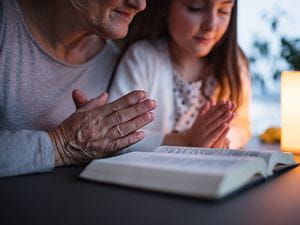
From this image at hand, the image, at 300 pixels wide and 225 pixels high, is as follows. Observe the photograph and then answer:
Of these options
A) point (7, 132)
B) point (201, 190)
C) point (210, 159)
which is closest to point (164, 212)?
point (201, 190)

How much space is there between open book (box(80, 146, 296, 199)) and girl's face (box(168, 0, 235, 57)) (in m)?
0.59

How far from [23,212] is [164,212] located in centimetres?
18

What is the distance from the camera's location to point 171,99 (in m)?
1.33

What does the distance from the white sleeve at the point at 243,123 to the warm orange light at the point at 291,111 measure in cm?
19

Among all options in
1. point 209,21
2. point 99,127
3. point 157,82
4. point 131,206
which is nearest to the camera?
point 131,206

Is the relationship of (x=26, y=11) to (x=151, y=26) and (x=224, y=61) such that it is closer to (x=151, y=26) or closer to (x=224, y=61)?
(x=151, y=26)

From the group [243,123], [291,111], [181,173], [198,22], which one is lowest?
[243,123]

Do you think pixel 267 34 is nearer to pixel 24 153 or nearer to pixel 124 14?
pixel 124 14

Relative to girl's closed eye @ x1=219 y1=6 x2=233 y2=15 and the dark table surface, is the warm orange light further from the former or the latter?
the dark table surface

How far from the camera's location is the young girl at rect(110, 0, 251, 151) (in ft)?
3.95

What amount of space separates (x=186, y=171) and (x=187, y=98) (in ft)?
2.72

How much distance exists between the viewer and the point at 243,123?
1.34 metres

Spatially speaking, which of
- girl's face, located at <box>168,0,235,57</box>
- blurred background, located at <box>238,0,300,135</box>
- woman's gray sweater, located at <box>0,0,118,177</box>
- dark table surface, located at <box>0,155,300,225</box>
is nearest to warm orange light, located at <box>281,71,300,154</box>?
girl's face, located at <box>168,0,235,57</box>

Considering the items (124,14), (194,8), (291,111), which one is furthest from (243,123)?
(124,14)
